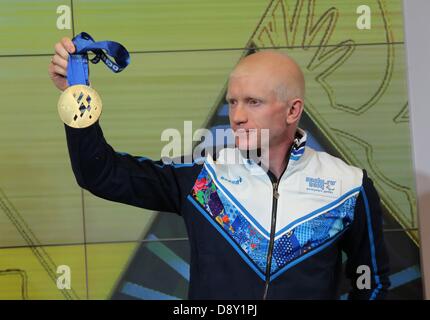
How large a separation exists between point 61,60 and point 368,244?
2.88 ft

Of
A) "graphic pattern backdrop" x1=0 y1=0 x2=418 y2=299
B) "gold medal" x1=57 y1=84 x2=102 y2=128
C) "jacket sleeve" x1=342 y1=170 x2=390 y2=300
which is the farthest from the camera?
"graphic pattern backdrop" x1=0 y1=0 x2=418 y2=299

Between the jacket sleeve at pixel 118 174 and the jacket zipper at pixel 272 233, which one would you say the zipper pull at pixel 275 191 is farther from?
the jacket sleeve at pixel 118 174

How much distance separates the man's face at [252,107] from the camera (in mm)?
1660

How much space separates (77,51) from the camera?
1454mm

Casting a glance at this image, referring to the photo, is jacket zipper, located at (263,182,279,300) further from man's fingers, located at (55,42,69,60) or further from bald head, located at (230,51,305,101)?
man's fingers, located at (55,42,69,60)

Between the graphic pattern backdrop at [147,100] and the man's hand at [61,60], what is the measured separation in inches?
33.5

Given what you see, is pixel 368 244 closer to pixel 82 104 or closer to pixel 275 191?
pixel 275 191

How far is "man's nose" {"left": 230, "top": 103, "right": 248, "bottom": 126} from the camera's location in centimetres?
165

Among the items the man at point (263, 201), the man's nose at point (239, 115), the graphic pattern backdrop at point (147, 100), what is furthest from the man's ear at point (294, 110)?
the graphic pattern backdrop at point (147, 100)

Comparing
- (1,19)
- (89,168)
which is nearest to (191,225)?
(89,168)

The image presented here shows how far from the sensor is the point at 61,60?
1.46 m

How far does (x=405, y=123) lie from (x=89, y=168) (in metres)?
1.28

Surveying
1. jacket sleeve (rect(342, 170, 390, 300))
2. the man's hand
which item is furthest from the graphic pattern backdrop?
the man's hand
